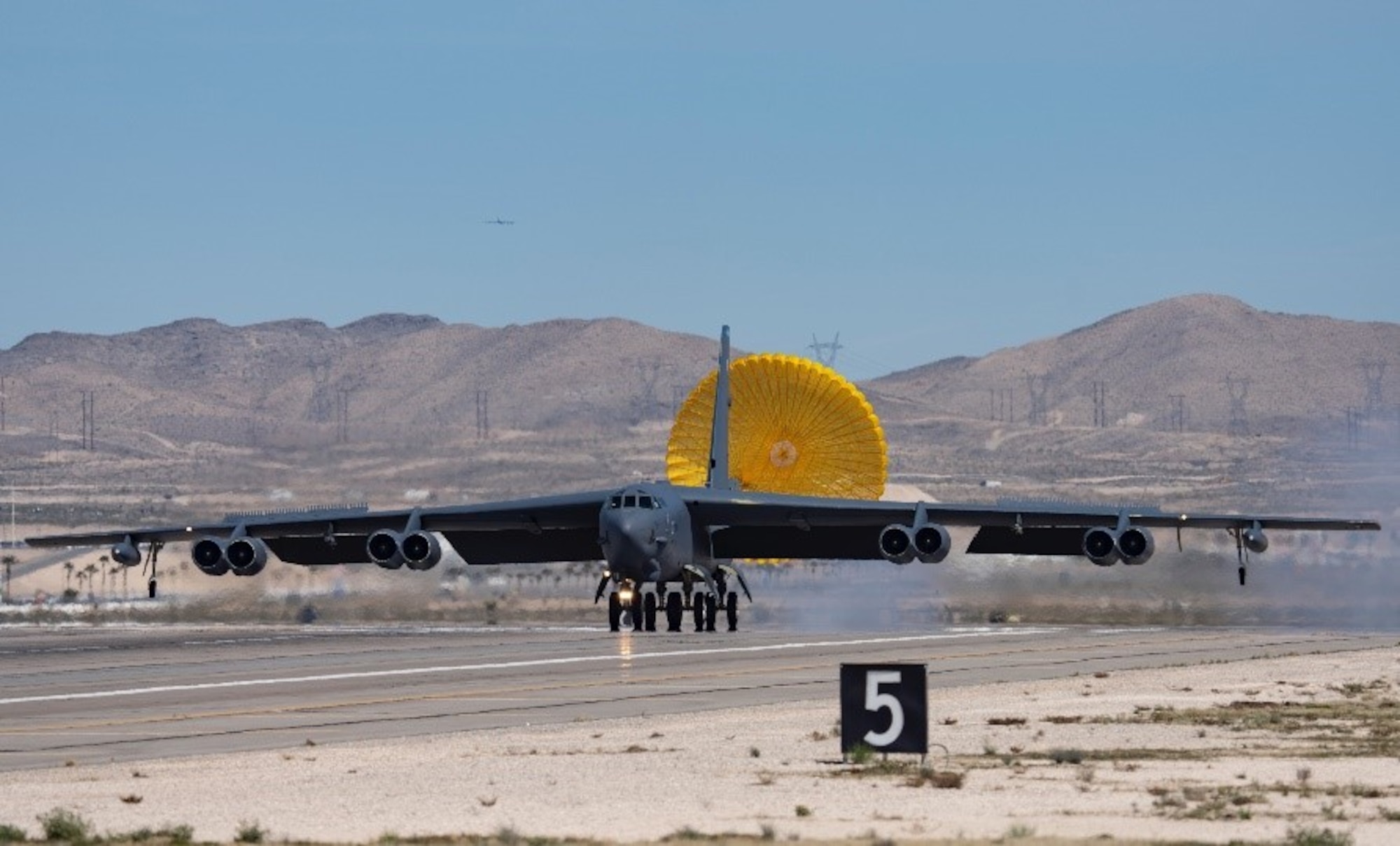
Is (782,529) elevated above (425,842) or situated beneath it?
elevated above

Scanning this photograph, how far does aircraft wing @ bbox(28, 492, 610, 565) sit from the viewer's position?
57625 mm

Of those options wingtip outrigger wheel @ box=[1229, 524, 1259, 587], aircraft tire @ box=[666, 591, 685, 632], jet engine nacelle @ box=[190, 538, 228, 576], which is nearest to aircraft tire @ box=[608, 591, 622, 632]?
aircraft tire @ box=[666, 591, 685, 632]

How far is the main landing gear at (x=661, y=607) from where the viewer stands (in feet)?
185

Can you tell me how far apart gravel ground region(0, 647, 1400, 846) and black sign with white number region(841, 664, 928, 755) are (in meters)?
0.30

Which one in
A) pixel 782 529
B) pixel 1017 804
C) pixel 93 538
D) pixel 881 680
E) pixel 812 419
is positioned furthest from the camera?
pixel 812 419

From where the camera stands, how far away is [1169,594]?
62562 millimetres

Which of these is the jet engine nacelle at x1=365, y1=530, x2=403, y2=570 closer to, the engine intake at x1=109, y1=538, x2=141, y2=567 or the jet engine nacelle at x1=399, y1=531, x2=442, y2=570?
the jet engine nacelle at x1=399, y1=531, x2=442, y2=570

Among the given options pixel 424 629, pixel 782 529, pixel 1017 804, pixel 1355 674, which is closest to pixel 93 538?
pixel 424 629

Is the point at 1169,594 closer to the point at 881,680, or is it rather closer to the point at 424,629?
the point at 424,629

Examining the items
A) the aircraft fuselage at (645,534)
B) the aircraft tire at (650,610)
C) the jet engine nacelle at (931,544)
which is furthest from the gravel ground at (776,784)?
the aircraft tire at (650,610)

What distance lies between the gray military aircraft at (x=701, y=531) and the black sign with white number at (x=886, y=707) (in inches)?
1267

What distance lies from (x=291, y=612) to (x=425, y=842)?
176 feet

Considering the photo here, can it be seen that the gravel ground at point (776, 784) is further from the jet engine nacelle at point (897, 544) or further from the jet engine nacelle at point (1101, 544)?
the jet engine nacelle at point (897, 544)

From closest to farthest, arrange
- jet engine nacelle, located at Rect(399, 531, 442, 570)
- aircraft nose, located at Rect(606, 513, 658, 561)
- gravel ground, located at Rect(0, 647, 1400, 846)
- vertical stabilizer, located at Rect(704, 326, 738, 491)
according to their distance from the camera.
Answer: gravel ground, located at Rect(0, 647, 1400, 846), aircraft nose, located at Rect(606, 513, 658, 561), jet engine nacelle, located at Rect(399, 531, 442, 570), vertical stabilizer, located at Rect(704, 326, 738, 491)
